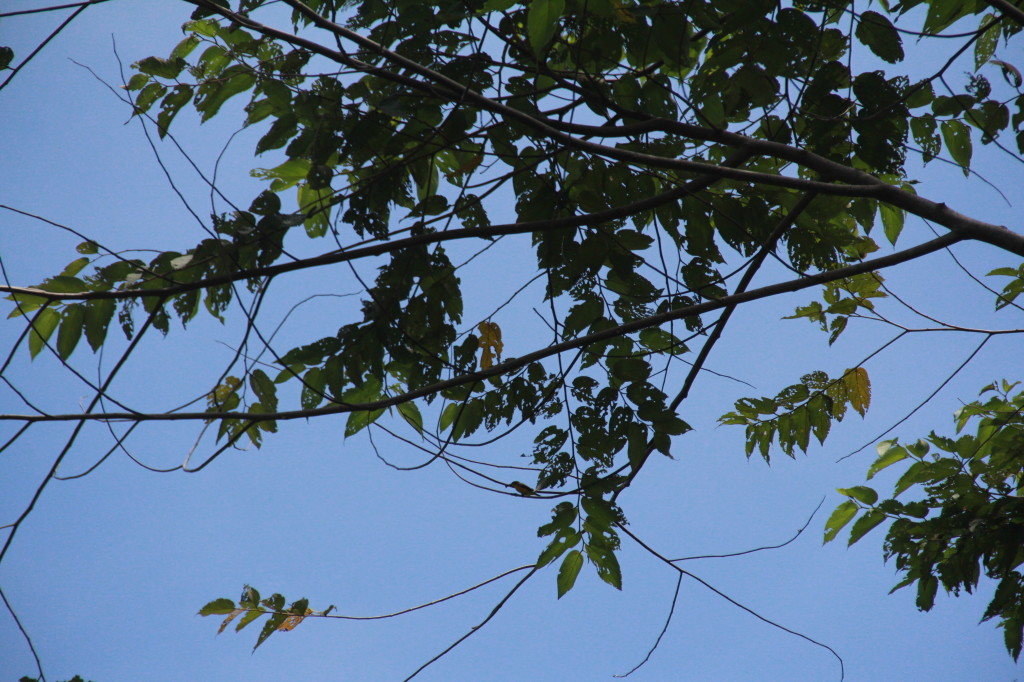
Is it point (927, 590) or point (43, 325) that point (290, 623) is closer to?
point (43, 325)

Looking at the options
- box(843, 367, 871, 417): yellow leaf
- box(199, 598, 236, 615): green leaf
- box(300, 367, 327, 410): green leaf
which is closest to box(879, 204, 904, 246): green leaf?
box(843, 367, 871, 417): yellow leaf

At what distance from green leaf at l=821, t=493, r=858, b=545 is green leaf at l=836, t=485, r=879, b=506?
3 cm

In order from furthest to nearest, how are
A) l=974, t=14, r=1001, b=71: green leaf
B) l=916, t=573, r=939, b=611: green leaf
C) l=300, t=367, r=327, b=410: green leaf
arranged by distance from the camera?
l=916, t=573, r=939, b=611: green leaf → l=300, t=367, r=327, b=410: green leaf → l=974, t=14, r=1001, b=71: green leaf

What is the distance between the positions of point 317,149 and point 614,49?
72 centimetres

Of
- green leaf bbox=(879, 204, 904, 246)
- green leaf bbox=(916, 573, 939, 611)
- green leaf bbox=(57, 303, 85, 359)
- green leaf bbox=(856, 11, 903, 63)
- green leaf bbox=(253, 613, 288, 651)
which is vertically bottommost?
green leaf bbox=(253, 613, 288, 651)

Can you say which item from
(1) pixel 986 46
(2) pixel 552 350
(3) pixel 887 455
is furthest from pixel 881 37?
(3) pixel 887 455

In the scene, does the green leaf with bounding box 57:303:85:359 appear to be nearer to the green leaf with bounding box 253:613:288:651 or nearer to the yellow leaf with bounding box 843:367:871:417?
the green leaf with bounding box 253:613:288:651

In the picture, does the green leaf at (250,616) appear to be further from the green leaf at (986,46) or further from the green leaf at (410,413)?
the green leaf at (986,46)

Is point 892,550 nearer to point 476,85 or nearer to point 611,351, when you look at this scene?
point 611,351

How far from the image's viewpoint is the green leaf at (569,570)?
1.78m

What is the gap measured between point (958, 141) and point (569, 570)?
57.2 inches

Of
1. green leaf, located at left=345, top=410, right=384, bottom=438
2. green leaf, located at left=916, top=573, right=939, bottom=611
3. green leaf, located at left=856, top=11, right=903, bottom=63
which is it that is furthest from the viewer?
green leaf, located at left=916, top=573, right=939, bottom=611

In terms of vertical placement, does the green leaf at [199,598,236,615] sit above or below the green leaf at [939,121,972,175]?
below

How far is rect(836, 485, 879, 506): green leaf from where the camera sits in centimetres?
223
